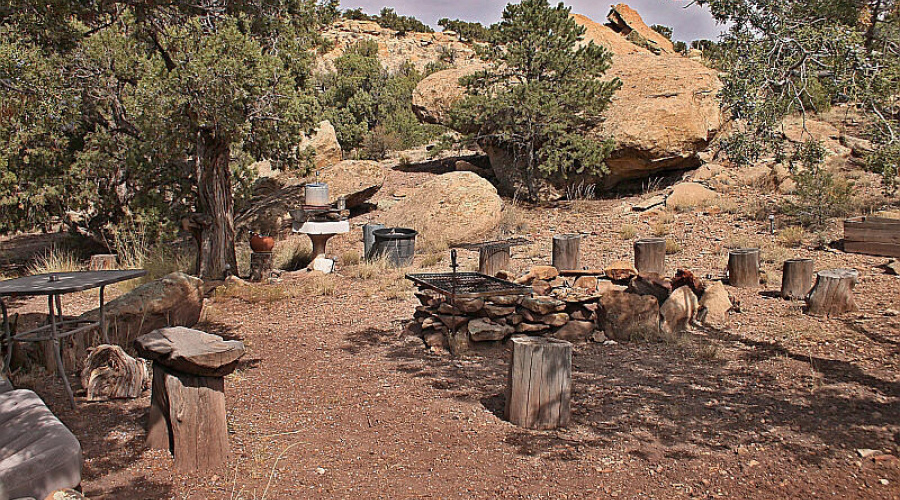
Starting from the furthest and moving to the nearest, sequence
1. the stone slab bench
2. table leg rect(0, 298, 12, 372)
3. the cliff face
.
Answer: the cliff face, table leg rect(0, 298, 12, 372), the stone slab bench

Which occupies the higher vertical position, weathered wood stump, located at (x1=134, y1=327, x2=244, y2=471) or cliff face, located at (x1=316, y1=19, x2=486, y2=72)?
cliff face, located at (x1=316, y1=19, x2=486, y2=72)

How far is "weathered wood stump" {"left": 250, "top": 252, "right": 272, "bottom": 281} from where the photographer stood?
9320 millimetres

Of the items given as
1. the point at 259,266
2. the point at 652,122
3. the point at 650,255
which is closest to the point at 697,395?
the point at 650,255

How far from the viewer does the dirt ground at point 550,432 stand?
3309 millimetres

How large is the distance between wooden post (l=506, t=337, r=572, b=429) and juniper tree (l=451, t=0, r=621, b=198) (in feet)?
33.0

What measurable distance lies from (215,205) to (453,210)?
472 centimetres

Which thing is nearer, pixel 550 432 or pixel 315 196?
pixel 550 432

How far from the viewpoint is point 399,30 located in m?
47.2

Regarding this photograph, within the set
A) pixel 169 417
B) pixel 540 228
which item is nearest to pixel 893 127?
pixel 169 417

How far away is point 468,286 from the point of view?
6148 millimetres

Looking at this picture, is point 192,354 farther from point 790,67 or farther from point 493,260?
point 493,260

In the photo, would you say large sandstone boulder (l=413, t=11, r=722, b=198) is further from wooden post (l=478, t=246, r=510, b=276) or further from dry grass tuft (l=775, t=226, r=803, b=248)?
wooden post (l=478, t=246, r=510, b=276)

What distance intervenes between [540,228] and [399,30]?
38.5 metres

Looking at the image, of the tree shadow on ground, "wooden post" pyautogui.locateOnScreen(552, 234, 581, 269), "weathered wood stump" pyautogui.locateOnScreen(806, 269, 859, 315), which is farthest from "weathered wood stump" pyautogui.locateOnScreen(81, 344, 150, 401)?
"weathered wood stump" pyautogui.locateOnScreen(806, 269, 859, 315)
